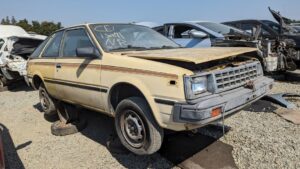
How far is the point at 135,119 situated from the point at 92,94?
927mm

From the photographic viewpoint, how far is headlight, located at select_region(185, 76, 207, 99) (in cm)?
318

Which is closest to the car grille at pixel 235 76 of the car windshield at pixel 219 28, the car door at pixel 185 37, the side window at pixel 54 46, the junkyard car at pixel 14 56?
the side window at pixel 54 46

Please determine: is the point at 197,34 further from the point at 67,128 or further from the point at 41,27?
the point at 41,27

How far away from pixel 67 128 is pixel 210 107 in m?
2.93

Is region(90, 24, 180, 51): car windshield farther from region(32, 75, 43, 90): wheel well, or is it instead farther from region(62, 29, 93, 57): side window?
region(32, 75, 43, 90): wheel well

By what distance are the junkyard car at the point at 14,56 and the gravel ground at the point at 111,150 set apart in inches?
148

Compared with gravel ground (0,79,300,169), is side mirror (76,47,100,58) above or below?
above

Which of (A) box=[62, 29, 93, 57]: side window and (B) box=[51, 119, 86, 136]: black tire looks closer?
(A) box=[62, 29, 93, 57]: side window

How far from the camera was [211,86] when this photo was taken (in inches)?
133

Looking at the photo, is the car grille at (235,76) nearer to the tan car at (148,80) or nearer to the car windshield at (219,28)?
the tan car at (148,80)

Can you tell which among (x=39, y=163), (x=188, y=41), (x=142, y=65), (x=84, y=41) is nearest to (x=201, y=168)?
(x=142, y=65)

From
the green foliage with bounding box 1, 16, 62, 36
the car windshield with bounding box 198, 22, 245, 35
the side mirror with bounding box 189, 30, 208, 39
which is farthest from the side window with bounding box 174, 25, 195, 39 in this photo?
the green foliage with bounding box 1, 16, 62, 36

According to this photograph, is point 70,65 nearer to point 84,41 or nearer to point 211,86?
point 84,41

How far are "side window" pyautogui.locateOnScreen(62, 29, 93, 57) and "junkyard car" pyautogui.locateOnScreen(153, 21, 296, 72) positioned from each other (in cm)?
335
